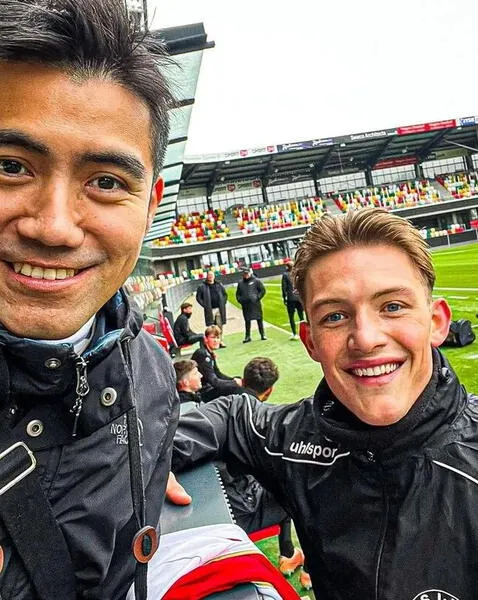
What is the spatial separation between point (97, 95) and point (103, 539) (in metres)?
1.01

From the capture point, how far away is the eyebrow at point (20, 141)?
95 cm

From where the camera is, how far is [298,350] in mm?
9953

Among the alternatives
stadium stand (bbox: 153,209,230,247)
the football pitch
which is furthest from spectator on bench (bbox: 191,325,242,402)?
stadium stand (bbox: 153,209,230,247)

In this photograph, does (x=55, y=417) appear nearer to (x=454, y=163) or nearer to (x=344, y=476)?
(x=344, y=476)

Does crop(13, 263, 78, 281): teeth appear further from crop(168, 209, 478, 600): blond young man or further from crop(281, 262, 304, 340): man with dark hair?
crop(281, 262, 304, 340): man with dark hair

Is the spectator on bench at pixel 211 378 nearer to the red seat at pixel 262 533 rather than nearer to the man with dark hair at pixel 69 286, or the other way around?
the red seat at pixel 262 533

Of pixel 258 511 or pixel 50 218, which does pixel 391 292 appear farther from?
pixel 258 511

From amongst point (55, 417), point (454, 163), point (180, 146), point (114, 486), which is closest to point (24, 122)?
point (55, 417)

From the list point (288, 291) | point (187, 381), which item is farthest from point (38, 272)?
point (288, 291)

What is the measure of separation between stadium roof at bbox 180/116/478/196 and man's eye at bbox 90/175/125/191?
3880 centimetres

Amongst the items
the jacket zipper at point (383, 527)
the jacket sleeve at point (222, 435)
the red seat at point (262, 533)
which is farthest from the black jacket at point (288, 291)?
the jacket zipper at point (383, 527)

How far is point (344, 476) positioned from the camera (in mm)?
1604

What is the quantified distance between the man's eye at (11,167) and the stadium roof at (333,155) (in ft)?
128

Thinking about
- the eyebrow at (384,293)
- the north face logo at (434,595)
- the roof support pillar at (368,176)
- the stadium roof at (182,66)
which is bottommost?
the north face logo at (434,595)
